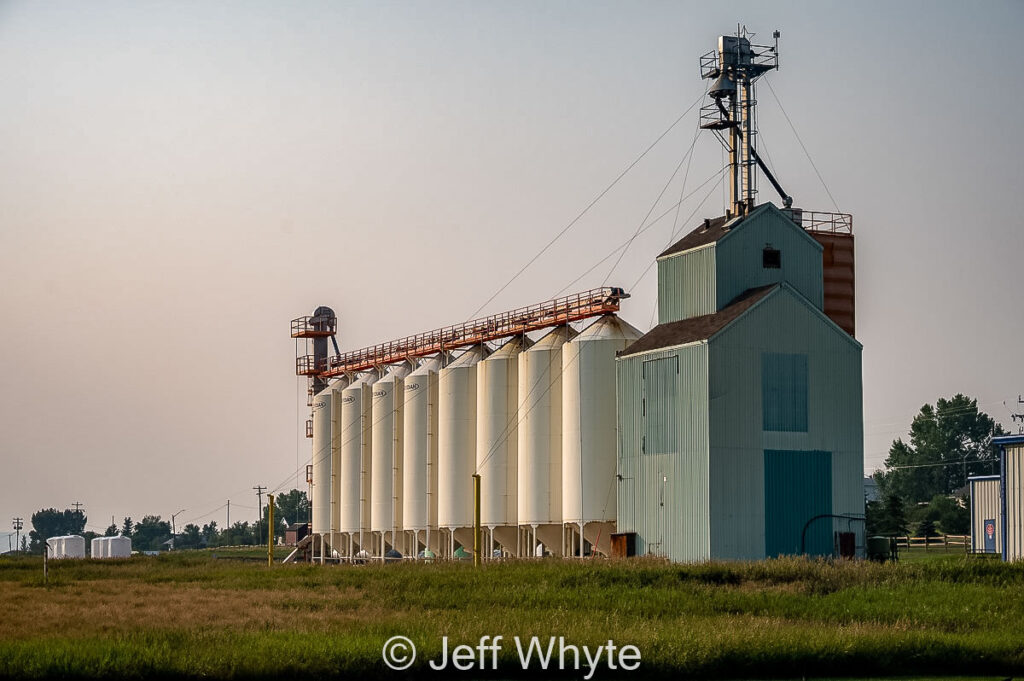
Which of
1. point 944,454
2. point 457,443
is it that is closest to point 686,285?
point 457,443

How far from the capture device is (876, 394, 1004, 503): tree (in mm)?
143000

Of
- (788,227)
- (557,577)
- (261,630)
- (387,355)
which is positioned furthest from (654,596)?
(387,355)

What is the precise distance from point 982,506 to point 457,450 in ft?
88.8

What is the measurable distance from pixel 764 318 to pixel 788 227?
5000 millimetres

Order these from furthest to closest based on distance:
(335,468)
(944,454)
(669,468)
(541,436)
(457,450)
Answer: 1. (944,454)
2. (335,468)
3. (457,450)
4. (541,436)
5. (669,468)

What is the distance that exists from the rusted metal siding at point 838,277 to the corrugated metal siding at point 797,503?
26.9 feet

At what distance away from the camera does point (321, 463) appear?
79.9m

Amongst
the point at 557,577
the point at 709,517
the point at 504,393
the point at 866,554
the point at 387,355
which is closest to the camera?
the point at 557,577

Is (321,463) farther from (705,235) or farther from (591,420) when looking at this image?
(705,235)

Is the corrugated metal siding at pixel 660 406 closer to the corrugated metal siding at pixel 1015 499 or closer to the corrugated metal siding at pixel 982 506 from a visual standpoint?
the corrugated metal siding at pixel 1015 499

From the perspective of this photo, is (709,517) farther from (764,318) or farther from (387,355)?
(387,355)

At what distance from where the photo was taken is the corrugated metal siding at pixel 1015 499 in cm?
5241

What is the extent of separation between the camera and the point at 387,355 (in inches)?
A: 2992

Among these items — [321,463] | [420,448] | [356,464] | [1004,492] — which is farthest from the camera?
[321,463]
